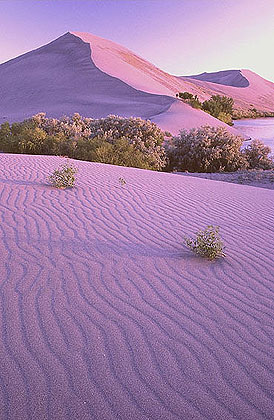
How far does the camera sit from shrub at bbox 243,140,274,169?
18169mm

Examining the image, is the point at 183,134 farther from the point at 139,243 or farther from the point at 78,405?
the point at 78,405

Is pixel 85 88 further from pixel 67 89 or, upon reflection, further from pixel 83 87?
pixel 67 89

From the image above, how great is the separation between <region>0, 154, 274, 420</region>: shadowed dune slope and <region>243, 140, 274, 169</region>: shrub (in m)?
13.1

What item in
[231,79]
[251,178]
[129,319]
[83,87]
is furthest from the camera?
[231,79]

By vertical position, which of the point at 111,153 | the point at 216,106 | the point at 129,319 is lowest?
the point at 129,319

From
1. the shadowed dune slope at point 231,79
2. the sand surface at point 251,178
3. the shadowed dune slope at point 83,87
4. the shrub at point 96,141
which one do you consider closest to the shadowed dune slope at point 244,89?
the shadowed dune slope at point 231,79

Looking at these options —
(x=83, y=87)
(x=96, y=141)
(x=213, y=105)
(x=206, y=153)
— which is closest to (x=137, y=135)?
(x=96, y=141)

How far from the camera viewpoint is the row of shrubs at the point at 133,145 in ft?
50.8

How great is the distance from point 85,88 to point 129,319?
48673 millimetres

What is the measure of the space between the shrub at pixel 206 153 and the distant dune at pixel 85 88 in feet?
34.4

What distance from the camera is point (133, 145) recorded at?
16.8 metres

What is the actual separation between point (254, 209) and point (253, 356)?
4798 millimetres

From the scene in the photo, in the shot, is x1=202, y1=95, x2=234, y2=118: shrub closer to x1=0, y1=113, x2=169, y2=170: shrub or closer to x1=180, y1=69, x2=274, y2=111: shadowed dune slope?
x1=0, y1=113, x2=169, y2=170: shrub

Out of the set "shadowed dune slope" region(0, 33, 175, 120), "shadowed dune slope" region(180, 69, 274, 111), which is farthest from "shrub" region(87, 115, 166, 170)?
"shadowed dune slope" region(180, 69, 274, 111)
